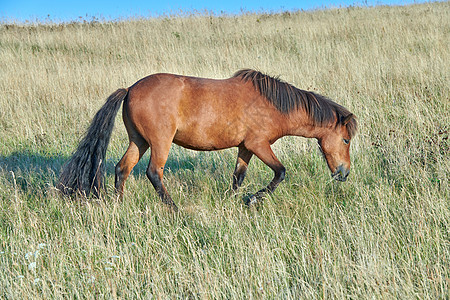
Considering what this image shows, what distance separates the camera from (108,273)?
9.29 feet

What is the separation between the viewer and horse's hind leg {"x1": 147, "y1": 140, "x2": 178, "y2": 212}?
411cm

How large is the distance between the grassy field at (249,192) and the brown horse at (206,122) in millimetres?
309

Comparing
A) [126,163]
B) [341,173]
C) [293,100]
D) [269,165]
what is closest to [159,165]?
[126,163]

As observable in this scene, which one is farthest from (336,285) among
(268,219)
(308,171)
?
(308,171)

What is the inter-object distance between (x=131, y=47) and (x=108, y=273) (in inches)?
407

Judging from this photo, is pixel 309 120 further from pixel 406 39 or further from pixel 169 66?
pixel 406 39

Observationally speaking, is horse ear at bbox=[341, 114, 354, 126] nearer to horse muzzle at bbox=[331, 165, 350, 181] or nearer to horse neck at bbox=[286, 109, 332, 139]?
horse neck at bbox=[286, 109, 332, 139]

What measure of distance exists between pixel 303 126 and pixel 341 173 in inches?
26.2

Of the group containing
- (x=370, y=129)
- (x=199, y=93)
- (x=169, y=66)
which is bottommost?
(x=370, y=129)

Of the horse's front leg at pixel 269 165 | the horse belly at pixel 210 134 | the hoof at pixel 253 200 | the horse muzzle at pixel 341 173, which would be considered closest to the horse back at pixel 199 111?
the horse belly at pixel 210 134

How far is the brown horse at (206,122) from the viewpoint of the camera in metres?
4.11

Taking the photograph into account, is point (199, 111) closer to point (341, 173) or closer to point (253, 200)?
point (253, 200)

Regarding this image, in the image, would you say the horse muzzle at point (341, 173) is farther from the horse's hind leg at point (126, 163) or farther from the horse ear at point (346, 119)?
the horse's hind leg at point (126, 163)

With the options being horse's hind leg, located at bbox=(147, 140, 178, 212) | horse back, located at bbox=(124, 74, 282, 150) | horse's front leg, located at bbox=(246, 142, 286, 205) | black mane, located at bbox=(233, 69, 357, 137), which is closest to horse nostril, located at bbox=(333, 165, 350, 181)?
black mane, located at bbox=(233, 69, 357, 137)
